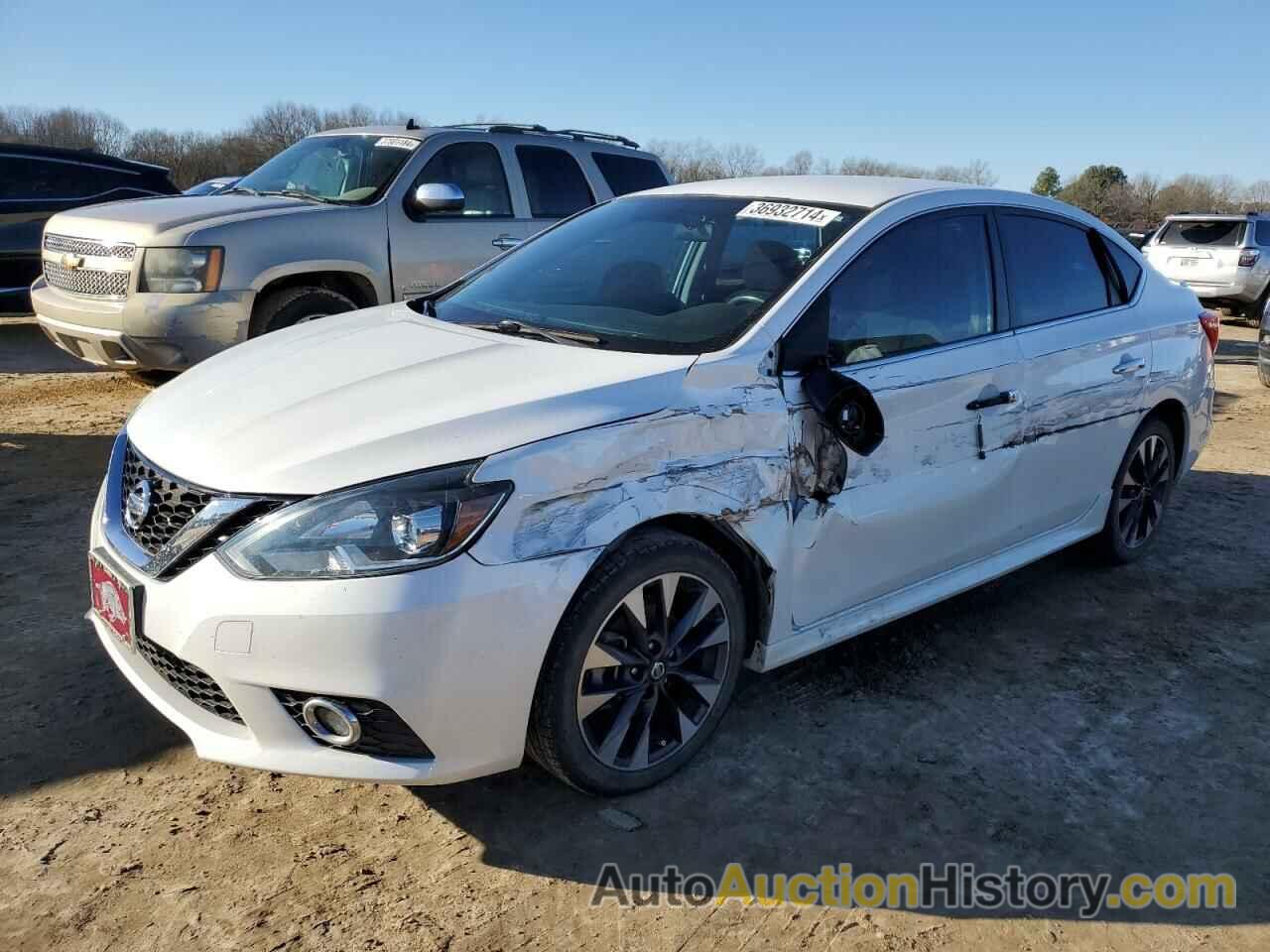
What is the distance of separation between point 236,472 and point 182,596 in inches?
12.7

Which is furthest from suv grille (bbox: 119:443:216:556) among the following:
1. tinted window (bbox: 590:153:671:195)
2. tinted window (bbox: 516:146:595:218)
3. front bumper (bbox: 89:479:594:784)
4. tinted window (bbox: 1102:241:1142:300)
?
tinted window (bbox: 590:153:671:195)

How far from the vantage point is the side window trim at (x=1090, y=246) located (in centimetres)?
404

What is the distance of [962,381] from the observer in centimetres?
361

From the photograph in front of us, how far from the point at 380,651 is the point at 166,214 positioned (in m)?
5.00

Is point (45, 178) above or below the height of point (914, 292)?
above

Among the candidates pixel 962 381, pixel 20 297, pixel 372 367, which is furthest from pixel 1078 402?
pixel 20 297

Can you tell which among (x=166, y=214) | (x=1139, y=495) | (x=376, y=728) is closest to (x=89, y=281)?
Answer: (x=166, y=214)

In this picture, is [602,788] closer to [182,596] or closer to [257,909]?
[257,909]

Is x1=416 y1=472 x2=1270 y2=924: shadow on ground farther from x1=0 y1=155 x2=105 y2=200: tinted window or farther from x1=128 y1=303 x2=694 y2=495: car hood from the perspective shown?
x1=0 y1=155 x2=105 y2=200: tinted window

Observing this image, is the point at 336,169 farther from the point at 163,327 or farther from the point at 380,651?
the point at 380,651

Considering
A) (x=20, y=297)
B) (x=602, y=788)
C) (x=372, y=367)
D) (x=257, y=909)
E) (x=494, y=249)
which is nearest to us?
(x=257, y=909)

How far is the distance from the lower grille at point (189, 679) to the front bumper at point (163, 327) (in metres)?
3.76

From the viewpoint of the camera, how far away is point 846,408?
3172mm

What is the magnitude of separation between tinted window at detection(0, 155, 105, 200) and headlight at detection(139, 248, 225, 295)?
4.79 meters
